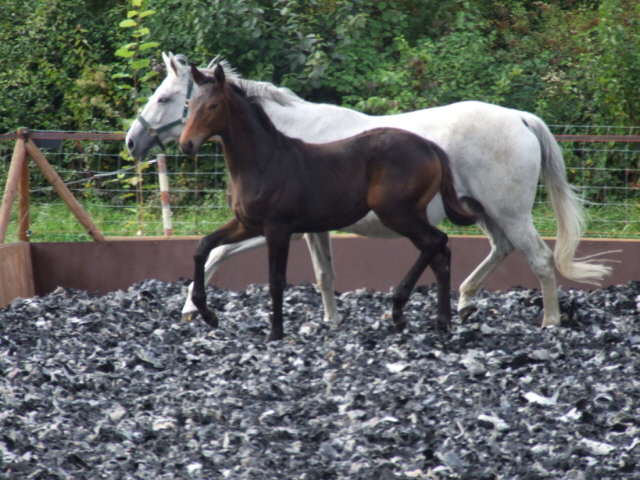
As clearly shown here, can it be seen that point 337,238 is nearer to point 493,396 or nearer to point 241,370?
point 241,370

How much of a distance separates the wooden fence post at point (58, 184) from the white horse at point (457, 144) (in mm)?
1509

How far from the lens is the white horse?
6012 millimetres

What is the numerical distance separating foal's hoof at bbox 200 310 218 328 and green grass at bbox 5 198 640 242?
2.55 meters

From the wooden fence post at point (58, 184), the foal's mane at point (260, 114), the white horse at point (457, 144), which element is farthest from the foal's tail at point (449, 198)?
the wooden fence post at point (58, 184)

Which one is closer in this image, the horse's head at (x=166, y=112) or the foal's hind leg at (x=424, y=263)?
the foal's hind leg at (x=424, y=263)

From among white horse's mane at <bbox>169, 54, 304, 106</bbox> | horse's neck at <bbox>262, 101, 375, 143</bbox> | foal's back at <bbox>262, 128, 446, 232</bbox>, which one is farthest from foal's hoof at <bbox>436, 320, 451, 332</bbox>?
white horse's mane at <bbox>169, 54, 304, 106</bbox>

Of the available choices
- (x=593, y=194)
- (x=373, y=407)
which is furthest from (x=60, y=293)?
(x=593, y=194)

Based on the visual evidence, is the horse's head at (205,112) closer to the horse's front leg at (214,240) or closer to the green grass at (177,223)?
the horse's front leg at (214,240)

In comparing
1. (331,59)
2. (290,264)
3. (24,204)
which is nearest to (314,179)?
(290,264)

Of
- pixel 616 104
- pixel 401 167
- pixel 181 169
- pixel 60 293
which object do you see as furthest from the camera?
pixel 181 169

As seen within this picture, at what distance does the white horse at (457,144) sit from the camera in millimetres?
6012

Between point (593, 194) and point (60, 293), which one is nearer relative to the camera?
point (60, 293)

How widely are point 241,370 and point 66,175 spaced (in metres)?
7.06

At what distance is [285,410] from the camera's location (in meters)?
4.21
